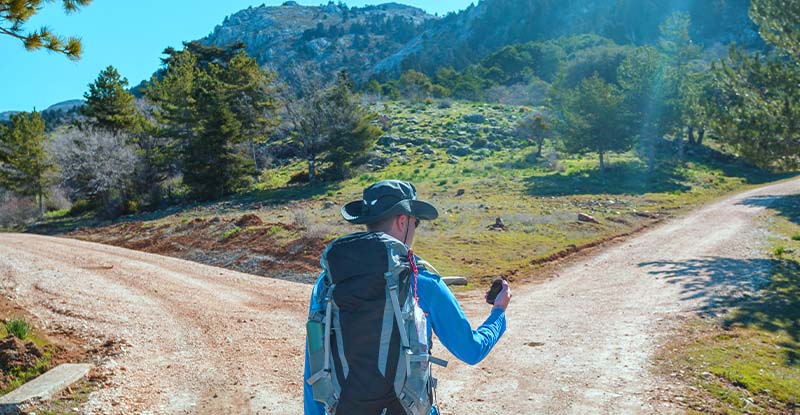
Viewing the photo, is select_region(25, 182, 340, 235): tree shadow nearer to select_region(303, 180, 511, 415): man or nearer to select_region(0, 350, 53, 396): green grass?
select_region(0, 350, 53, 396): green grass

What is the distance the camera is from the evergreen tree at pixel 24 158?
114 ft

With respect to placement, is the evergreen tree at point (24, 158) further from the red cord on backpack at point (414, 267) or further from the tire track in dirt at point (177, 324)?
the red cord on backpack at point (414, 267)

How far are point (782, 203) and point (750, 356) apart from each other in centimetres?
1977

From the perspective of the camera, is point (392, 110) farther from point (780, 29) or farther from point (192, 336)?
point (192, 336)

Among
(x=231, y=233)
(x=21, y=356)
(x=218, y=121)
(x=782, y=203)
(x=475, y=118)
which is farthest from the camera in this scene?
(x=475, y=118)

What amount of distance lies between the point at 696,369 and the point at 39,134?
41.4m

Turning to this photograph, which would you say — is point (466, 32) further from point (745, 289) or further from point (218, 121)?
point (745, 289)

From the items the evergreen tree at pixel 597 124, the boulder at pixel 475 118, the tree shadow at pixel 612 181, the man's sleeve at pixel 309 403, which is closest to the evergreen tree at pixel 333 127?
the tree shadow at pixel 612 181

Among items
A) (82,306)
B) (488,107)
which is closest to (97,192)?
(82,306)

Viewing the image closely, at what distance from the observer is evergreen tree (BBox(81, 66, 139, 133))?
111 ft

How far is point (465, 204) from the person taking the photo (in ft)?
70.5

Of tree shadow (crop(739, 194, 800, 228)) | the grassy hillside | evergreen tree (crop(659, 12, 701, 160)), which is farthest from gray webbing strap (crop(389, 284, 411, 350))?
evergreen tree (crop(659, 12, 701, 160))

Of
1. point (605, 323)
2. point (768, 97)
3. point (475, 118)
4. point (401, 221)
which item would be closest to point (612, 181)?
point (768, 97)

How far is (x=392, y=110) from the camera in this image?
5128 centimetres
